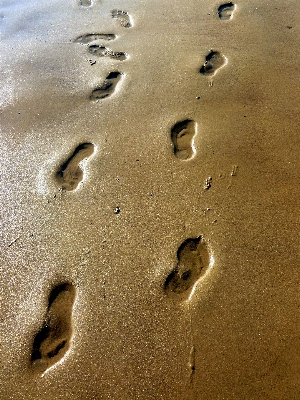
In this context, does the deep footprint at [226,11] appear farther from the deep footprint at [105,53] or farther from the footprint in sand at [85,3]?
the footprint in sand at [85,3]

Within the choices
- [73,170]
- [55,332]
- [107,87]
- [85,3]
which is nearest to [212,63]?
[107,87]

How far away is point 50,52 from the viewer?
3795 millimetres

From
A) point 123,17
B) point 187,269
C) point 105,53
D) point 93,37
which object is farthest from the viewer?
point 123,17

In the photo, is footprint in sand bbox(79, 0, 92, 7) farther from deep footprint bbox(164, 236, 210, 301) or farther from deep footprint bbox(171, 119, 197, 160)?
deep footprint bbox(164, 236, 210, 301)

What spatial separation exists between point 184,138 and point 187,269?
1110 millimetres

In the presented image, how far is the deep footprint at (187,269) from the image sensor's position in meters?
2.11

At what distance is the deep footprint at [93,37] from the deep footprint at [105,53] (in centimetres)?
15

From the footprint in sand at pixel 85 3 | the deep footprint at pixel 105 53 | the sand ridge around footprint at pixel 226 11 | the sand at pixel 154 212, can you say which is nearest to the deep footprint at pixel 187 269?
the sand at pixel 154 212

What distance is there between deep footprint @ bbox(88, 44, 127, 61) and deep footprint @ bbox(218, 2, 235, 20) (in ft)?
3.95

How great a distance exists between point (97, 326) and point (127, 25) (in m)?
3.27

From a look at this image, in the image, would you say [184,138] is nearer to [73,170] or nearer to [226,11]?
[73,170]

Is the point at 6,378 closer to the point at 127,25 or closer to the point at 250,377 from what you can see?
the point at 250,377

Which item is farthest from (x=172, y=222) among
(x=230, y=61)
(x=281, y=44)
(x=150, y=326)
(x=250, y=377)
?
(x=281, y=44)

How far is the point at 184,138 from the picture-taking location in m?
2.84
